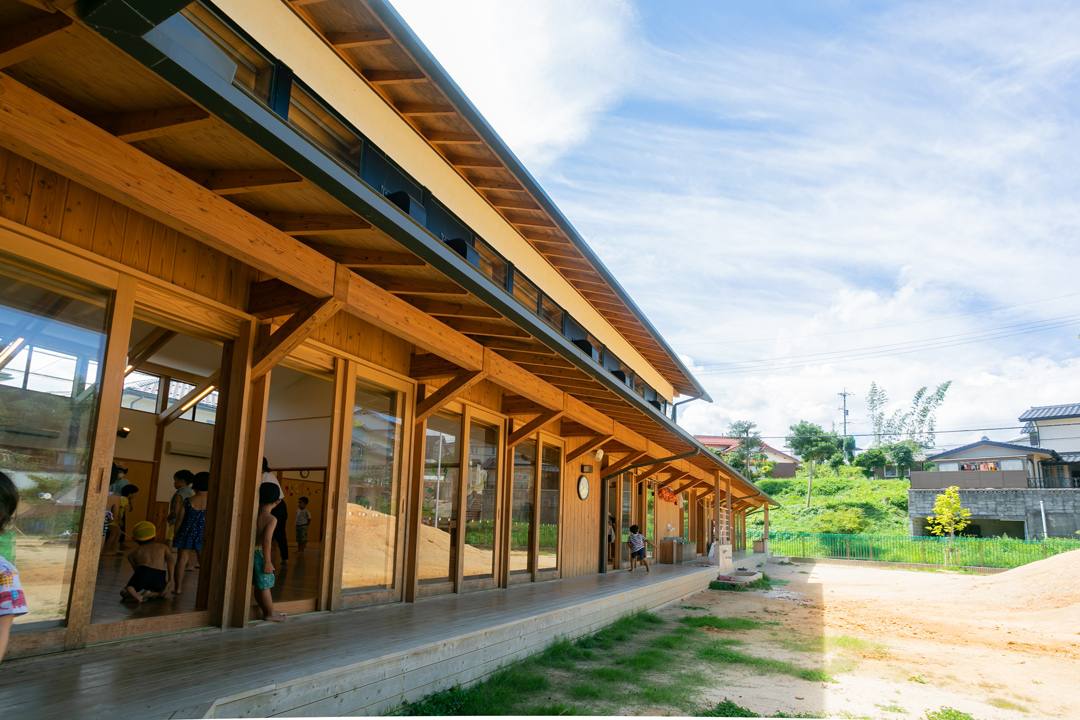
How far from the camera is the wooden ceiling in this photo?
5078 millimetres

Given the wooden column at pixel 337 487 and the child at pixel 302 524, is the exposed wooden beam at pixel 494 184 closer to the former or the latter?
the wooden column at pixel 337 487

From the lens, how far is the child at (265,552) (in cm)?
541

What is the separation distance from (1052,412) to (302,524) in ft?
187

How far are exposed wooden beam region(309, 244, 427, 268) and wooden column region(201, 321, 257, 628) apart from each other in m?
1.08

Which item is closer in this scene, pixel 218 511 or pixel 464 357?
pixel 218 511

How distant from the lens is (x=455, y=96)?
605 centimetres

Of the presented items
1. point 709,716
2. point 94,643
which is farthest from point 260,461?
point 709,716

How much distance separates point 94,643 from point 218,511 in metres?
1.24

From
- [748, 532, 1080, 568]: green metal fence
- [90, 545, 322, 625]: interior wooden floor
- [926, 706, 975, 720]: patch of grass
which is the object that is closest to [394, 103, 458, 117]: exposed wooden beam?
[90, 545, 322, 625]: interior wooden floor

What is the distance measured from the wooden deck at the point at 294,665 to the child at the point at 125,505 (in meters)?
5.06

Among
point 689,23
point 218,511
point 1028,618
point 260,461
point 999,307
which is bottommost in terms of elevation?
point 1028,618

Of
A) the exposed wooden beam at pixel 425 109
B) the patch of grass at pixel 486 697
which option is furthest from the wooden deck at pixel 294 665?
the exposed wooden beam at pixel 425 109

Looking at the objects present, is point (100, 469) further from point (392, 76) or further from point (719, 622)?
point (719, 622)

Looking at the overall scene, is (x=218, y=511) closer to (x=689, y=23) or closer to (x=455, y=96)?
(x=455, y=96)
